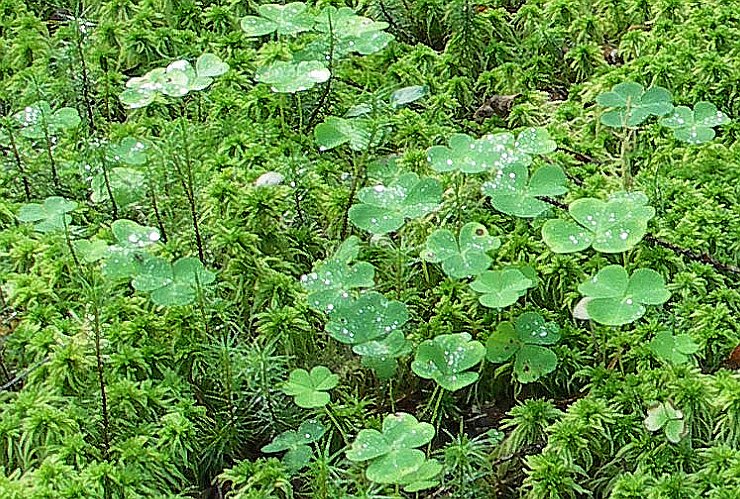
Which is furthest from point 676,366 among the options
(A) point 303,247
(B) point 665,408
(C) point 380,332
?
(A) point 303,247

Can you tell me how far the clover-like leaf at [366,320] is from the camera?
210 centimetres

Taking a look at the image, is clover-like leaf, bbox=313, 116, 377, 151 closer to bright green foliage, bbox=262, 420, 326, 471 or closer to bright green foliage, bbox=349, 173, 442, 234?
bright green foliage, bbox=349, 173, 442, 234

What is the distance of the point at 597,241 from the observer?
2.17m

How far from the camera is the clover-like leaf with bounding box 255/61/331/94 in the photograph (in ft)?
8.94

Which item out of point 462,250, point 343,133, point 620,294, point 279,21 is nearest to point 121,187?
point 343,133

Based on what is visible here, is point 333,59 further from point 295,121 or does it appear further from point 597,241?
point 597,241

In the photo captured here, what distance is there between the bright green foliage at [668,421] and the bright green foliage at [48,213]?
153cm

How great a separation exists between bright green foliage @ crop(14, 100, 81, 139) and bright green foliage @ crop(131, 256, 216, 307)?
70 centimetres

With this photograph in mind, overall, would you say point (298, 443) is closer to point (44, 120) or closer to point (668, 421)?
point (668, 421)

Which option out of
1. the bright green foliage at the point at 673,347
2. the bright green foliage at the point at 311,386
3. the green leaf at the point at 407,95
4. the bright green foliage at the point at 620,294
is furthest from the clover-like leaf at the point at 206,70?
the bright green foliage at the point at 673,347

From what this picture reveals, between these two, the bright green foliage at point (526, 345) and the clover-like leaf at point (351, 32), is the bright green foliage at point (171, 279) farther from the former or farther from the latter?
the clover-like leaf at point (351, 32)

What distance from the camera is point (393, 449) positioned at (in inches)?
74.6

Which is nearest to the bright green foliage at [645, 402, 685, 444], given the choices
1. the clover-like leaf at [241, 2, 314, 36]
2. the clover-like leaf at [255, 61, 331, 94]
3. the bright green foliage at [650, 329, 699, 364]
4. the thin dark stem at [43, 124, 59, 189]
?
the bright green foliage at [650, 329, 699, 364]

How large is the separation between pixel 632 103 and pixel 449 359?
1.05 meters
